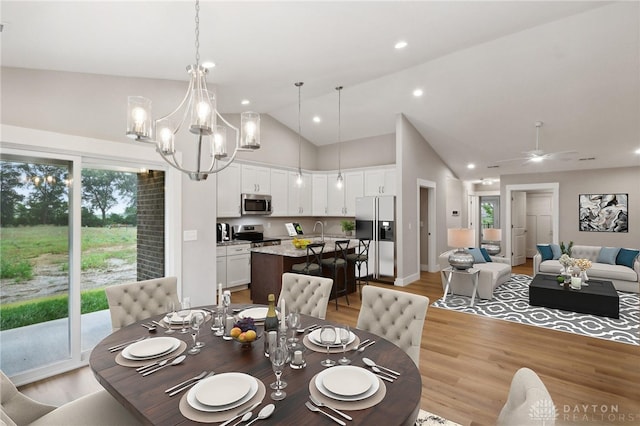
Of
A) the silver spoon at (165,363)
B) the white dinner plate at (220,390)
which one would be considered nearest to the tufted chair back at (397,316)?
the white dinner plate at (220,390)

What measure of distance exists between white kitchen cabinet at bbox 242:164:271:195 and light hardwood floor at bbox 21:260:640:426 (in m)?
3.28

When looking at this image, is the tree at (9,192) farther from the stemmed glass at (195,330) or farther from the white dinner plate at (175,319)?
the stemmed glass at (195,330)

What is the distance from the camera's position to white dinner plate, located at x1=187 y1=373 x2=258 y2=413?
1.14 m

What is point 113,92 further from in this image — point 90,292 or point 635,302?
point 635,302

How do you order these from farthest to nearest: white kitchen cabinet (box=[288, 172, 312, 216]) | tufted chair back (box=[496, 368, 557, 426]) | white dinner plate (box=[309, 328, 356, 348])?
white kitchen cabinet (box=[288, 172, 312, 216]) → white dinner plate (box=[309, 328, 356, 348]) → tufted chair back (box=[496, 368, 557, 426])

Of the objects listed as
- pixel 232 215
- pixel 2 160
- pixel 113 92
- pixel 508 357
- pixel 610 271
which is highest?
pixel 113 92

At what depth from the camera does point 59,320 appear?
288cm

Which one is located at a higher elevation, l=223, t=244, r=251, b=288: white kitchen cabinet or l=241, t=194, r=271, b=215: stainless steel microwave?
l=241, t=194, r=271, b=215: stainless steel microwave

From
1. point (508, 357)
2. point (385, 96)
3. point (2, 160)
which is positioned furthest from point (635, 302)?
point (2, 160)

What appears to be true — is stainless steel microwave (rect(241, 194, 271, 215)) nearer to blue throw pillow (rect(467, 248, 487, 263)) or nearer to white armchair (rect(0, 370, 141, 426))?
blue throw pillow (rect(467, 248, 487, 263))

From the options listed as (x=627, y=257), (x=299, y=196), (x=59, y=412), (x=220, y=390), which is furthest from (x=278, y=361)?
(x=627, y=257)

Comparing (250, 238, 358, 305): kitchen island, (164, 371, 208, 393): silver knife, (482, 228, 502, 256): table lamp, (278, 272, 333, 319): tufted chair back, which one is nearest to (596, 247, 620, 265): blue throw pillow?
(482, 228, 502, 256): table lamp

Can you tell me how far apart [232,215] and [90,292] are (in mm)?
2845

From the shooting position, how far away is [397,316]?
80.6 inches
